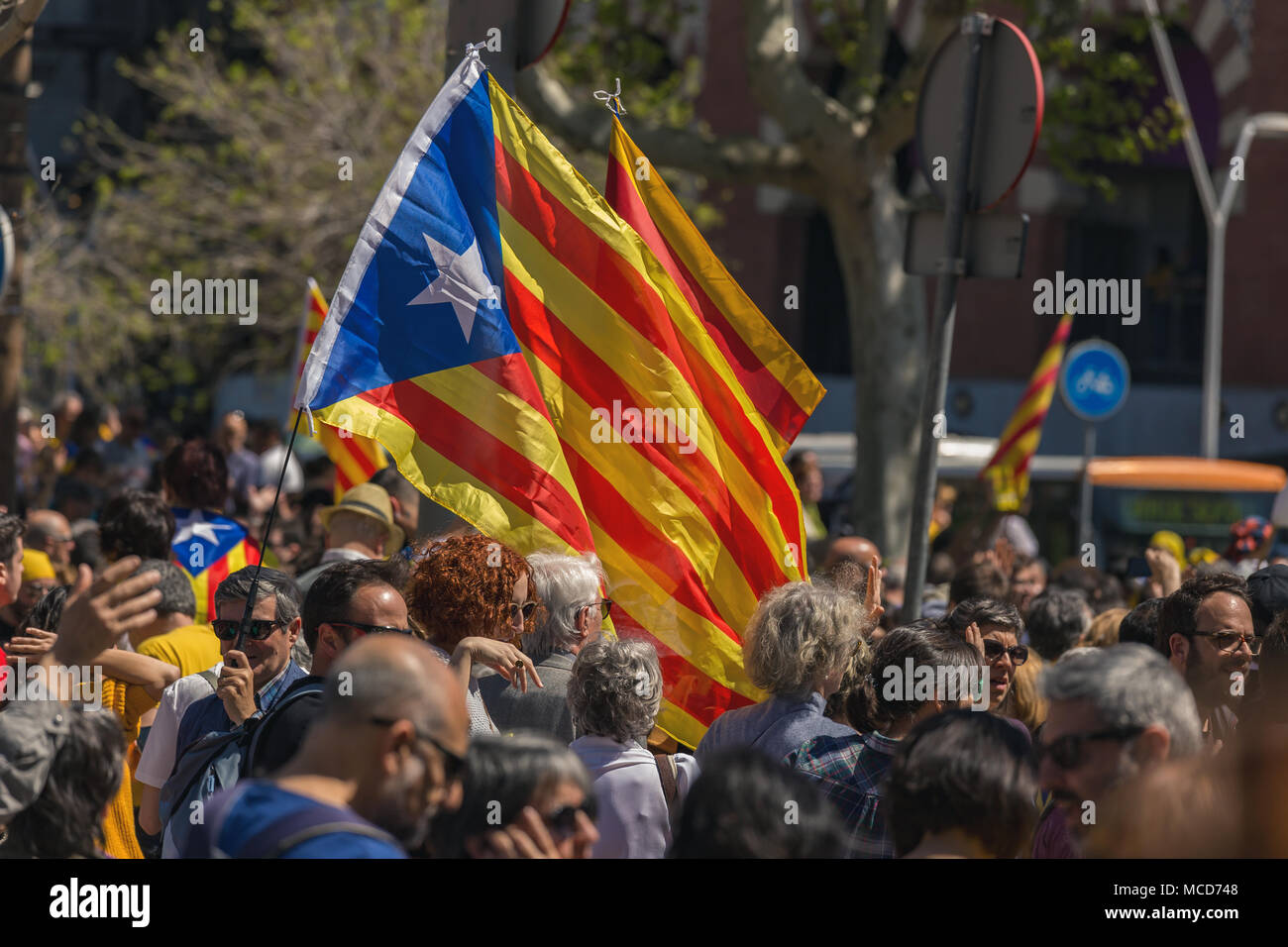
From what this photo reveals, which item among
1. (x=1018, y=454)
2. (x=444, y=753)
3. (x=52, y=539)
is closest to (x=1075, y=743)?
(x=444, y=753)

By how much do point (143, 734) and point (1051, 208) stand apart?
19.6m

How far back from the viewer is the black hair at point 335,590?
424 centimetres

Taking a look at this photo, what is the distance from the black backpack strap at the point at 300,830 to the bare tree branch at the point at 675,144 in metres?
8.38

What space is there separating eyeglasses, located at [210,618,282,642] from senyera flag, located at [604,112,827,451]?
1.80m

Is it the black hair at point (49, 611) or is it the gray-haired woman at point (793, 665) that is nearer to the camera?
the gray-haired woman at point (793, 665)

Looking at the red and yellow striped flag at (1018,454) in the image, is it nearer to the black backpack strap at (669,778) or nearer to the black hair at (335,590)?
the black backpack strap at (669,778)

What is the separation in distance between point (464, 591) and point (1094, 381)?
9.26m

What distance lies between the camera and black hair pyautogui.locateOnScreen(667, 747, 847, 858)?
2.77 meters

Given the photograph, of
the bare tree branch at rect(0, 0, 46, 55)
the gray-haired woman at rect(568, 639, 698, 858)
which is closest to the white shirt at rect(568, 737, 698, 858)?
the gray-haired woman at rect(568, 639, 698, 858)

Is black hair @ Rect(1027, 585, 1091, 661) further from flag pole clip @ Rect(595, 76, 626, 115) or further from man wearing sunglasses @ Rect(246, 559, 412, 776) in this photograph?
man wearing sunglasses @ Rect(246, 559, 412, 776)

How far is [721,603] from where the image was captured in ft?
17.4

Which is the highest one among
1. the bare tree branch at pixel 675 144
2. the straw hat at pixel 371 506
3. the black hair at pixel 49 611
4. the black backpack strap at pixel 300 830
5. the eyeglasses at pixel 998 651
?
the bare tree branch at pixel 675 144

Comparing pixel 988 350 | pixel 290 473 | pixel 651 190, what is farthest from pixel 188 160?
pixel 651 190

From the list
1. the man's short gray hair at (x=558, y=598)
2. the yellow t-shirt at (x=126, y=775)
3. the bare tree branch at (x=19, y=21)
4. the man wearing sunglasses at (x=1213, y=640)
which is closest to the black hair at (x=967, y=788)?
the man's short gray hair at (x=558, y=598)
